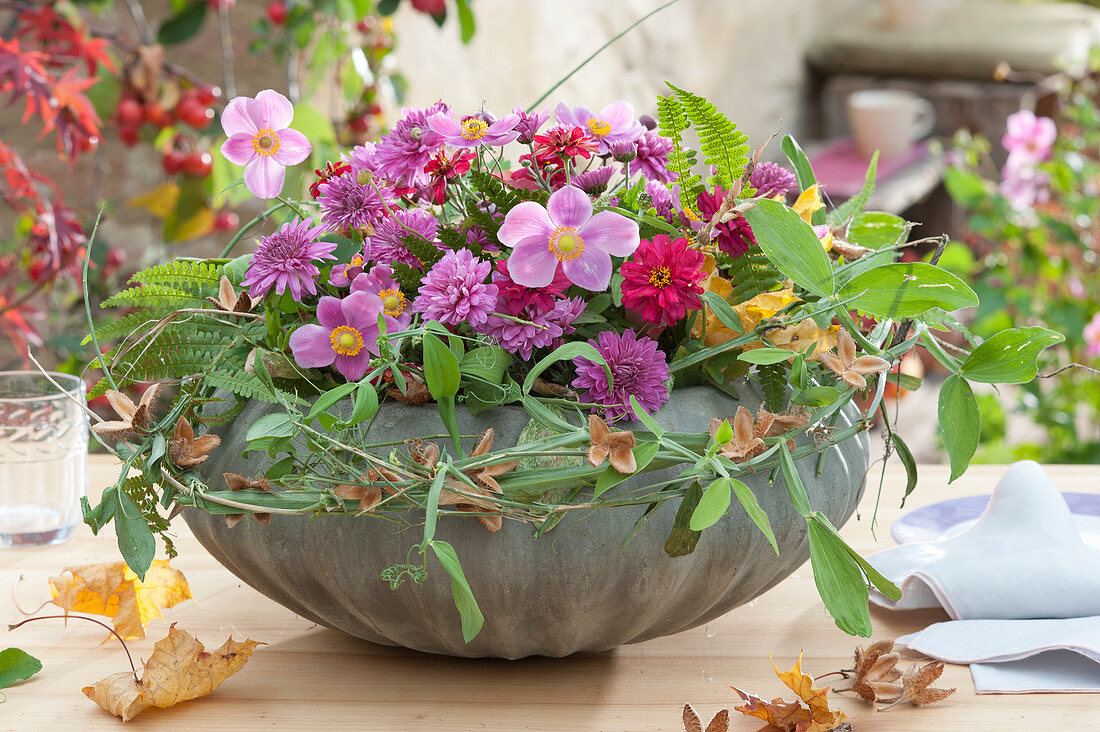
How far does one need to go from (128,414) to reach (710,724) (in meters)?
0.31

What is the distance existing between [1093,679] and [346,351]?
42cm

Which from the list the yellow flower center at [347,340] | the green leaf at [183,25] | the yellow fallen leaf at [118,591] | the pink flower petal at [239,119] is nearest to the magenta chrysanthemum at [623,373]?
the yellow flower center at [347,340]

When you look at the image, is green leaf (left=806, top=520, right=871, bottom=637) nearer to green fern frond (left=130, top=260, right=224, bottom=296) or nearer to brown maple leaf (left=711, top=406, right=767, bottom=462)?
brown maple leaf (left=711, top=406, right=767, bottom=462)

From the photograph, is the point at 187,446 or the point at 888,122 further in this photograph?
the point at 888,122

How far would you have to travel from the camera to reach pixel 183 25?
1490 mm

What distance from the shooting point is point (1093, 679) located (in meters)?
0.57

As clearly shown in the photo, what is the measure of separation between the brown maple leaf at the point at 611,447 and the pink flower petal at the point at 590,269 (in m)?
0.06

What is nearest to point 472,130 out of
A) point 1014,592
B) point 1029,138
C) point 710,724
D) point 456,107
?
point 710,724

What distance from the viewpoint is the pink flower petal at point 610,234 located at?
1.60 feet

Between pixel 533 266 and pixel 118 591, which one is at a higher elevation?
pixel 533 266

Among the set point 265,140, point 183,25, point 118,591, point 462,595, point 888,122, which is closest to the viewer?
point 462,595

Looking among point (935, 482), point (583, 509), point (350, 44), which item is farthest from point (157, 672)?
point (350, 44)

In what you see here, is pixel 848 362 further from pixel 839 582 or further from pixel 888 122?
pixel 888 122

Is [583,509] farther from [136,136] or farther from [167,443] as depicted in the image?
[136,136]
